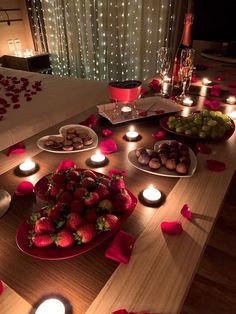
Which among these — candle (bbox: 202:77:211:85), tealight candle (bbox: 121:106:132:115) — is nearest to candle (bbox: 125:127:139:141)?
tealight candle (bbox: 121:106:132:115)

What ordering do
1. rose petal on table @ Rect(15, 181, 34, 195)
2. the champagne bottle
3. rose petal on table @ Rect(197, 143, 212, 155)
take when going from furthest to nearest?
the champagne bottle → rose petal on table @ Rect(197, 143, 212, 155) → rose petal on table @ Rect(15, 181, 34, 195)

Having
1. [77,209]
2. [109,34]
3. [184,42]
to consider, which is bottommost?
[109,34]

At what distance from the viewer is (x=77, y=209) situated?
67 centimetres

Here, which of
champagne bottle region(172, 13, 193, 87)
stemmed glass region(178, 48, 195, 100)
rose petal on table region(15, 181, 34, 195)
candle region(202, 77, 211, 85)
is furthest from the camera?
candle region(202, 77, 211, 85)

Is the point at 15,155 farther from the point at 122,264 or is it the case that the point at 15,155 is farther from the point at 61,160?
the point at 122,264

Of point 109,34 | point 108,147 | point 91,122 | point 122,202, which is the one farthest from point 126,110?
point 109,34

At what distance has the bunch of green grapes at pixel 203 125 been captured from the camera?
1109mm

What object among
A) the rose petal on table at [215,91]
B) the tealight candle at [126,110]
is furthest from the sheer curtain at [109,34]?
the tealight candle at [126,110]

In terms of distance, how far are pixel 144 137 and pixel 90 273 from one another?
69 centimetres

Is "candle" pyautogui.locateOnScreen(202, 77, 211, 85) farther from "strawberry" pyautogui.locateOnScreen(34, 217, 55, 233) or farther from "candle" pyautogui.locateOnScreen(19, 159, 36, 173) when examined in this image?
"strawberry" pyautogui.locateOnScreen(34, 217, 55, 233)

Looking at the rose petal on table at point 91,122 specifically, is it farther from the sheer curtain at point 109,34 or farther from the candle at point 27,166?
the sheer curtain at point 109,34

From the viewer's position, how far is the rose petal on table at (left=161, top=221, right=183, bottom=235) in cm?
69

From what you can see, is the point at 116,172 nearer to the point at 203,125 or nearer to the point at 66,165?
the point at 66,165

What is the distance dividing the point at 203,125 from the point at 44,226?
799mm
